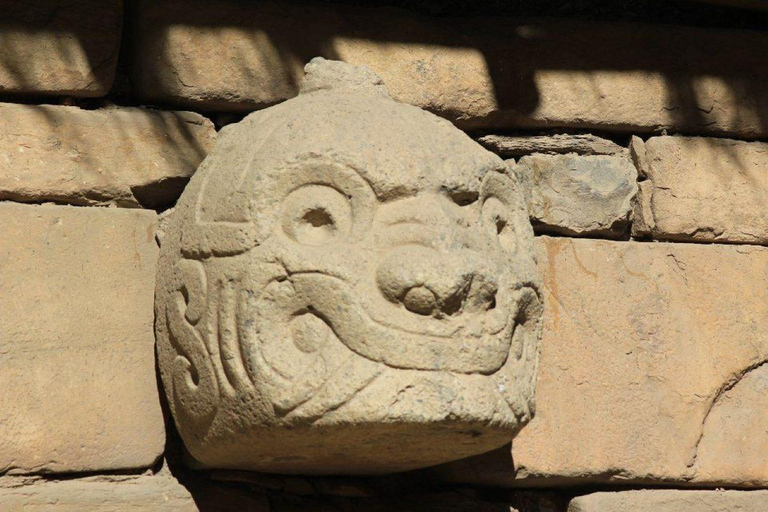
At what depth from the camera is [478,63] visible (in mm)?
3273

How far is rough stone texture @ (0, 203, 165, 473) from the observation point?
2.70m

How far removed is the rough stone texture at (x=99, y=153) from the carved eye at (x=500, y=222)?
77 cm

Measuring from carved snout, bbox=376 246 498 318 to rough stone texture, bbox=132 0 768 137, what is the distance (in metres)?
0.87

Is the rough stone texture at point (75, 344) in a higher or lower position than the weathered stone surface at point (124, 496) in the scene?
higher

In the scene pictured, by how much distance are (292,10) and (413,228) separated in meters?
0.96

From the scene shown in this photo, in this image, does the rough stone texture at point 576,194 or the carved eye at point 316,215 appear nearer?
the carved eye at point 316,215

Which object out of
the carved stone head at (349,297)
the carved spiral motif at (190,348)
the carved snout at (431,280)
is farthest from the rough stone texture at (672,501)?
the carved spiral motif at (190,348)

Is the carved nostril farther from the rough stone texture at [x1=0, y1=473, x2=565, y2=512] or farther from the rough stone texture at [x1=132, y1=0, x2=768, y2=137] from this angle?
the rough stone texture at [x1=132, y1=0, x2=768, y2=137]

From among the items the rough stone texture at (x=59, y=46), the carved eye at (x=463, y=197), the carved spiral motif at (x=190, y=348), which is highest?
the rough stone texture at (x=59, y=46)

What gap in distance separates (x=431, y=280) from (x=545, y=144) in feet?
3.52

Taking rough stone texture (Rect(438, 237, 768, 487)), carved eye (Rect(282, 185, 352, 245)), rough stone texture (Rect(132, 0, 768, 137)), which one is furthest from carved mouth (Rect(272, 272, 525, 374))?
rough stone texture (Rect(132, 0, 768, 137))

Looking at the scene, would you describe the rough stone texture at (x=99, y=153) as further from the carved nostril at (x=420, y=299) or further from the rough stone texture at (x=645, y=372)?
the rough stone texture at (x=645, y=372)

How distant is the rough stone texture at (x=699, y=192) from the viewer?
Answer: 3.33m

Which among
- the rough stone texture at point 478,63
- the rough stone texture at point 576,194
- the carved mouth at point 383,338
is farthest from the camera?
the rough stone texture at point 576,194
